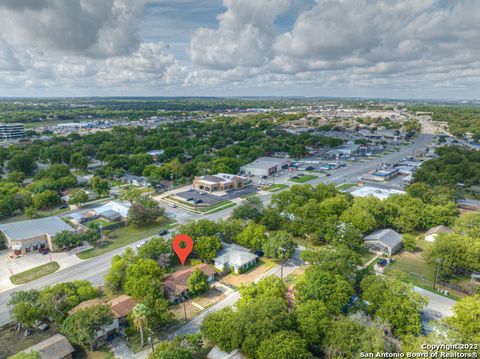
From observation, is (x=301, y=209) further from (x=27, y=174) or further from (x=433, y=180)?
(x=27, y=174)

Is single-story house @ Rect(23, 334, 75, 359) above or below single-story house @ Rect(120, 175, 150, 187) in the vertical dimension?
above

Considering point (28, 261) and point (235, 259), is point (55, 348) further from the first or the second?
point (28, 261)

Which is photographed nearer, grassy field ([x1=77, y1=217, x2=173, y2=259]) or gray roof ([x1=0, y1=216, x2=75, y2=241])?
grassy field ([x1=77, y1=217, x2=173, y2=259])

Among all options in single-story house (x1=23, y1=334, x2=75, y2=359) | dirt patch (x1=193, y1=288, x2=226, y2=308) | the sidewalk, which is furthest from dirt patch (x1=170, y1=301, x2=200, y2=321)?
the sidewalk

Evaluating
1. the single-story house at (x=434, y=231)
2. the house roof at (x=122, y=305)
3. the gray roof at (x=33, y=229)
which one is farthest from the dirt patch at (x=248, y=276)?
the gray roof at (x=33, y=229)

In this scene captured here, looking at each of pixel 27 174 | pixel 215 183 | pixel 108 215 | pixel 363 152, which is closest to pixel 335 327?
pixel 108 215

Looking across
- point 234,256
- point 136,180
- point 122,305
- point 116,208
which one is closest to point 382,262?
point 234,256

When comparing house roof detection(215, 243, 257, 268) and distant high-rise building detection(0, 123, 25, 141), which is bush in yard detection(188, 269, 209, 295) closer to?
house roof detection(215, 243, 257, 268)
